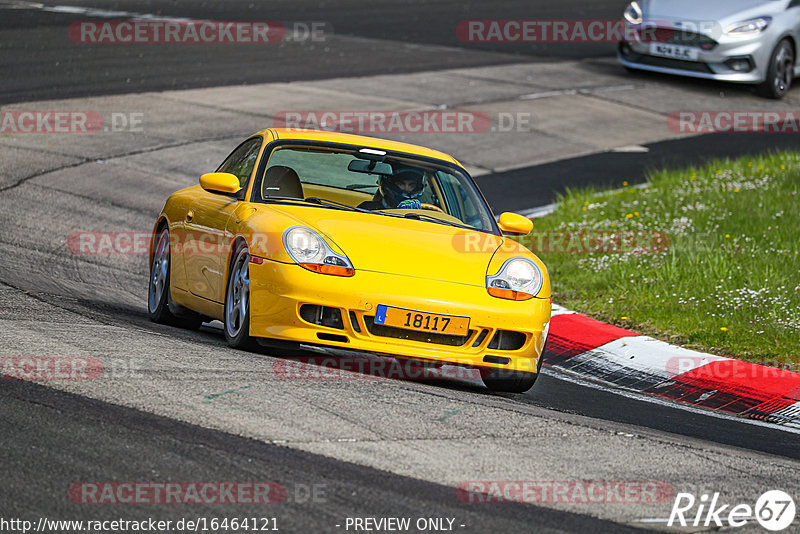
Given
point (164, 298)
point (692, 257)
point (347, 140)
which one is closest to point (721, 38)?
point (692, 257)

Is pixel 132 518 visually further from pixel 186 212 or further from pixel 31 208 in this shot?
pixel 31 208

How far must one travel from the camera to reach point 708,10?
63.7ft

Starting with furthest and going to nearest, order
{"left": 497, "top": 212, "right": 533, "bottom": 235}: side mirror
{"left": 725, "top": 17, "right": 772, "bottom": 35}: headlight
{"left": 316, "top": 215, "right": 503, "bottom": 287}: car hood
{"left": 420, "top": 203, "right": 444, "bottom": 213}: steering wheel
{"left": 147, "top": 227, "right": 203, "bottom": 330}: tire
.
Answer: {"left": 725, "top": 17, "right": 772, "bottom": 35}: headlight, {"left": 147, "top": 227, "right": 203, "bottom": 330}: tire, {"left": 420, "top": 203, "right": 444, "bottom": 213}: steering wheel, {"left": 497, "top": 212, "right": 533, "bottom": 235}: side mirror, {"left": 316, "top": 215, "right": 503, "bottom": 287}: car hood

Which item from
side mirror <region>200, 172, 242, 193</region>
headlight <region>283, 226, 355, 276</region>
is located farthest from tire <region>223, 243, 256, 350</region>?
side mirror <region>200, 172, 242, 193</region>

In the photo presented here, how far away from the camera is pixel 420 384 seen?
21.9ft

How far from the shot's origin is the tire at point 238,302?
6746 millimetres

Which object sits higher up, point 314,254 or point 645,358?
point 314,254

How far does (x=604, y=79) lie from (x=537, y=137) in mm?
4587

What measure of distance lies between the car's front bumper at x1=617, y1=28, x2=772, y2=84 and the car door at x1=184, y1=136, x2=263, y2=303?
12867 mm

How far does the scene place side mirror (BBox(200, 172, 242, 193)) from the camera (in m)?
7.36

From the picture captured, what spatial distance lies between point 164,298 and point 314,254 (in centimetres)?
200

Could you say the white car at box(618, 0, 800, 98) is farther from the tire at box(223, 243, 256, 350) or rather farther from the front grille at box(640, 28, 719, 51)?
A: the tire at box(223, 243, 256, 350)

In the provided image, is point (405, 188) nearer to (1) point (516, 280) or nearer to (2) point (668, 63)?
(1) point (516, 280)

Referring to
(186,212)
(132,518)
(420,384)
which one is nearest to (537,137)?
(186,212)
